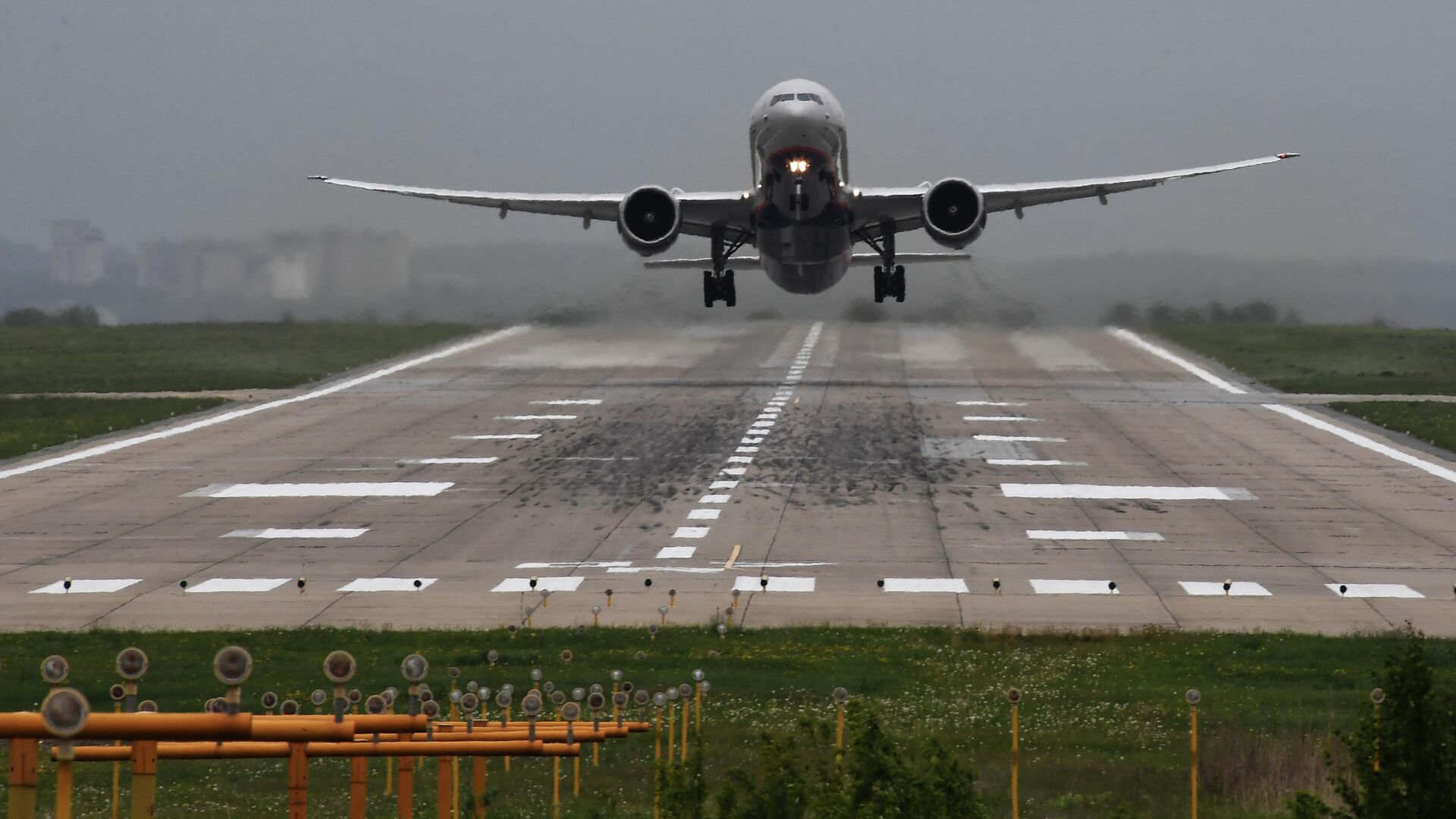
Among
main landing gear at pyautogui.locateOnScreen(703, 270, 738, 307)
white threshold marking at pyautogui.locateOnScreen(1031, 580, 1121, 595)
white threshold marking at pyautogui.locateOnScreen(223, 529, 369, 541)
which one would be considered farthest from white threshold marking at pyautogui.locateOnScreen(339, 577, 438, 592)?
main landing gear at pyautogui.locateOnScreen(703, 270, 738, 307)

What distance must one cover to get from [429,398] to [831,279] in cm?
1620

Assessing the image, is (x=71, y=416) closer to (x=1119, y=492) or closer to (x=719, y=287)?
(x=719, y=287)

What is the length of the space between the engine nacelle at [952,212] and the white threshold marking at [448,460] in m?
13.1

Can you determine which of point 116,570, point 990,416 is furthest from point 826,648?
point 990,416

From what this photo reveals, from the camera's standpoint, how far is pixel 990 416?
2056 inches

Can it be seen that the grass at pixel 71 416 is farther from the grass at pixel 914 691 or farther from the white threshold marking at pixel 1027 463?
the grass at pixel 914 691

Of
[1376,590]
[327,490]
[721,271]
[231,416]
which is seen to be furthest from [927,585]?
[231,416]

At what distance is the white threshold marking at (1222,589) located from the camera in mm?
27375

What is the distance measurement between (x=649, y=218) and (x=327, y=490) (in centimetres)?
1266

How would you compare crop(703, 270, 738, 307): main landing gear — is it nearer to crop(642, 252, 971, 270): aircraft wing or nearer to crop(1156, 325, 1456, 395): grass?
crop(642, 252, 971, 270): aircraft wing

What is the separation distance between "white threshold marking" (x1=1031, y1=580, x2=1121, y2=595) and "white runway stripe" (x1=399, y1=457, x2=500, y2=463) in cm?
1908

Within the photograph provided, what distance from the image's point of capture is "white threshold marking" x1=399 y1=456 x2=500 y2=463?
43875 millimetres

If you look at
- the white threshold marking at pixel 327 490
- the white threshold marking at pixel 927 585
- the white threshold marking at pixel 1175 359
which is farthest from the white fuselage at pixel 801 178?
the white threshold marking at pixel 1175 359

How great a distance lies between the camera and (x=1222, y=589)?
27.8 m
